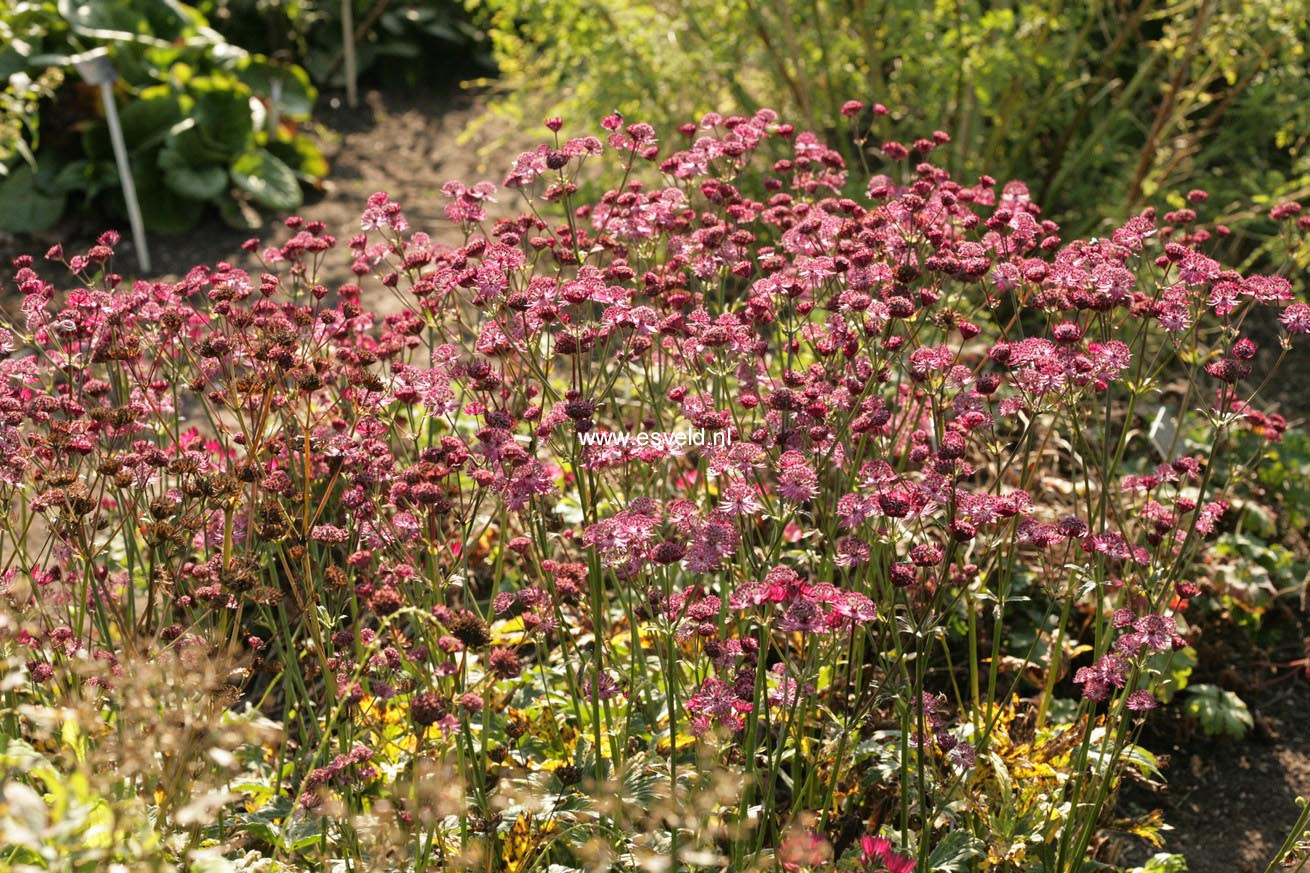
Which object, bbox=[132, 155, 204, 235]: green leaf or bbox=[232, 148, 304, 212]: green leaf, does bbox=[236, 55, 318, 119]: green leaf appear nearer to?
bbox=[232, 148, 304, 212]: green leaf

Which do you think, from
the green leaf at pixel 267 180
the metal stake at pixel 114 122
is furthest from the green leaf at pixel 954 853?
the green leaf at pixel 267 180

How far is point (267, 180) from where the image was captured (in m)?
7.22

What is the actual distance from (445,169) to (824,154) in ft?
18.3

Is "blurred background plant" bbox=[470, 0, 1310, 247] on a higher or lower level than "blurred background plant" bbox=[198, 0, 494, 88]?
lower

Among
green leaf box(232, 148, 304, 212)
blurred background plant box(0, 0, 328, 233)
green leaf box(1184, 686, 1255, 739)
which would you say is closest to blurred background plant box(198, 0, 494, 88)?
blurred background plant box(0, 0, 328, 233)

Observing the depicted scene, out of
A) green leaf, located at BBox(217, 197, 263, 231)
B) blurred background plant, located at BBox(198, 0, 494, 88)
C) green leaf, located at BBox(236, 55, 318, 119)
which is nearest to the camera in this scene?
green leaf, located at BBox(217, 197, 263, 231)

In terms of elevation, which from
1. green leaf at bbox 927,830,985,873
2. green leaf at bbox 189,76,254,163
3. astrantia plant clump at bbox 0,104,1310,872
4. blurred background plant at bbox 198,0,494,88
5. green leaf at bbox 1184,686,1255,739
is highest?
blurred background plant at bbox 198,0,494,88

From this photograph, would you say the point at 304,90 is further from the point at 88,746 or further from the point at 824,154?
the point at 88,746

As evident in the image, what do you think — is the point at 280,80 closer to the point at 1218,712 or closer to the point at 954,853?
the point at 1218,712

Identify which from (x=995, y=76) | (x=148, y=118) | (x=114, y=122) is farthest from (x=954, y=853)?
(x=148, y=118)

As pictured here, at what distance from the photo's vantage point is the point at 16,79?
21.9 ft

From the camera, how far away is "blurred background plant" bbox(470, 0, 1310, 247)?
5.17 m

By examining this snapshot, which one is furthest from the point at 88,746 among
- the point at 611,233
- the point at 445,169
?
the point at 445,169

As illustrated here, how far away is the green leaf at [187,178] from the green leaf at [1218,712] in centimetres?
578
